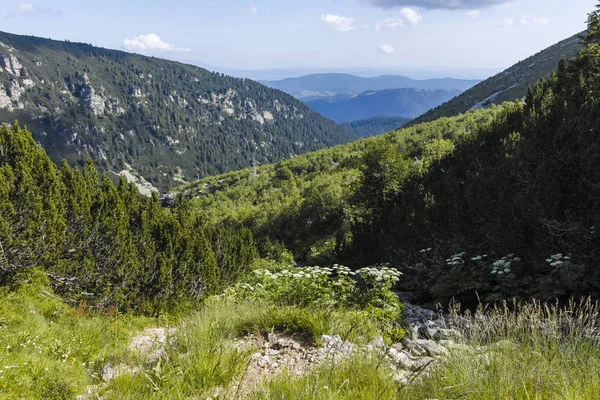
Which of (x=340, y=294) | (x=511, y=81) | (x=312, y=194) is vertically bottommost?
(x=312, y=194)

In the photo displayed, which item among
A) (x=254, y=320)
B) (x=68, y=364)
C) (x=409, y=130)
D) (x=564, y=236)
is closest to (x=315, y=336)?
(x=254, y=320)

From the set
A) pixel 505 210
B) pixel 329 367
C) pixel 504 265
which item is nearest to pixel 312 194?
pixel 505 210

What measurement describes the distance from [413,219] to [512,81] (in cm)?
10421

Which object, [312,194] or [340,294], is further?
[312,194]

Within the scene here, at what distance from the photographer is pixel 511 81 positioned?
99.0m

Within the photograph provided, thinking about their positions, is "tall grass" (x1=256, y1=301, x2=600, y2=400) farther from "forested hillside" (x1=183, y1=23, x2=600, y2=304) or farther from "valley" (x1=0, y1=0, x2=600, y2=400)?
"forested hillside" (x1=183, y1=23, x2=600, y2=304)

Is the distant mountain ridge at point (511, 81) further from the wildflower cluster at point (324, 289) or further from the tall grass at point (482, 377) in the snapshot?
the tall grass at point (482, 377)

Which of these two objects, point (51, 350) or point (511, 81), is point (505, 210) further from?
point (511, 81)

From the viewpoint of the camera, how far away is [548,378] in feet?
9.39

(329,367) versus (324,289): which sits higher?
(329,367)

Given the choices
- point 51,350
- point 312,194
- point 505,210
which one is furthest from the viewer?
point 312,194

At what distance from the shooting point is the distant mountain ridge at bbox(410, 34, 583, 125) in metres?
89.4

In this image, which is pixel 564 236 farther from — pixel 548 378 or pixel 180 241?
pixel 180 241

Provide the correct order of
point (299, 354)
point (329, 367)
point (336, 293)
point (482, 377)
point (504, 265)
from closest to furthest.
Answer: point (482, 377) < point (329, 367) < point (299, 354) < point (336, 293) < point (504, 265)
